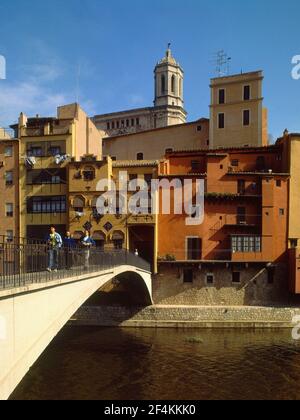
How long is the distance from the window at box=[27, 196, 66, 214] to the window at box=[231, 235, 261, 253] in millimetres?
17565

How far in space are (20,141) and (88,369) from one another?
2638 cm

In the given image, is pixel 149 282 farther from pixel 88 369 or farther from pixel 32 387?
pixel 32 387

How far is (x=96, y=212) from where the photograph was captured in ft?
137

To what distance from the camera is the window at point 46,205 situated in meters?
43.2

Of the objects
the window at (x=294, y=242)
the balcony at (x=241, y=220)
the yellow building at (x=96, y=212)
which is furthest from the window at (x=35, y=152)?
the window at (x=294, y=242)

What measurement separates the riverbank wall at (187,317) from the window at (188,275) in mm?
3334

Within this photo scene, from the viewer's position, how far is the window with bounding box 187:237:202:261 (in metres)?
41.8

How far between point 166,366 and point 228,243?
1750 cm

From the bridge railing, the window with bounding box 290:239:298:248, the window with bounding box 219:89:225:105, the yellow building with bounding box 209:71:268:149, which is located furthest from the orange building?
the bridge railing

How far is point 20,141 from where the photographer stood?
4381 cm

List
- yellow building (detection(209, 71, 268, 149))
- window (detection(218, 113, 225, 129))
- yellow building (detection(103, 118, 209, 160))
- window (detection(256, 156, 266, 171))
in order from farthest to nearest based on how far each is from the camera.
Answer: yellow building (detection(103, 118, 209, 160)), window (detection(218, 113, 225, 129)), yellow building (detection(209, 71, 268, 149)), window (detection(256, 156, 266, 171))

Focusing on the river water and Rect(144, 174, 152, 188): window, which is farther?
Rect(144, 174, 152, 188): window

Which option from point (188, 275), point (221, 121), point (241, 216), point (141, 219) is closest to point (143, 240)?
point (141, 219)

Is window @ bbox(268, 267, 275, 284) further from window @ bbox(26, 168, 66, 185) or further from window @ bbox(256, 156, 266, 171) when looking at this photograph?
window @ bbox(26, 168, 66, 185)
